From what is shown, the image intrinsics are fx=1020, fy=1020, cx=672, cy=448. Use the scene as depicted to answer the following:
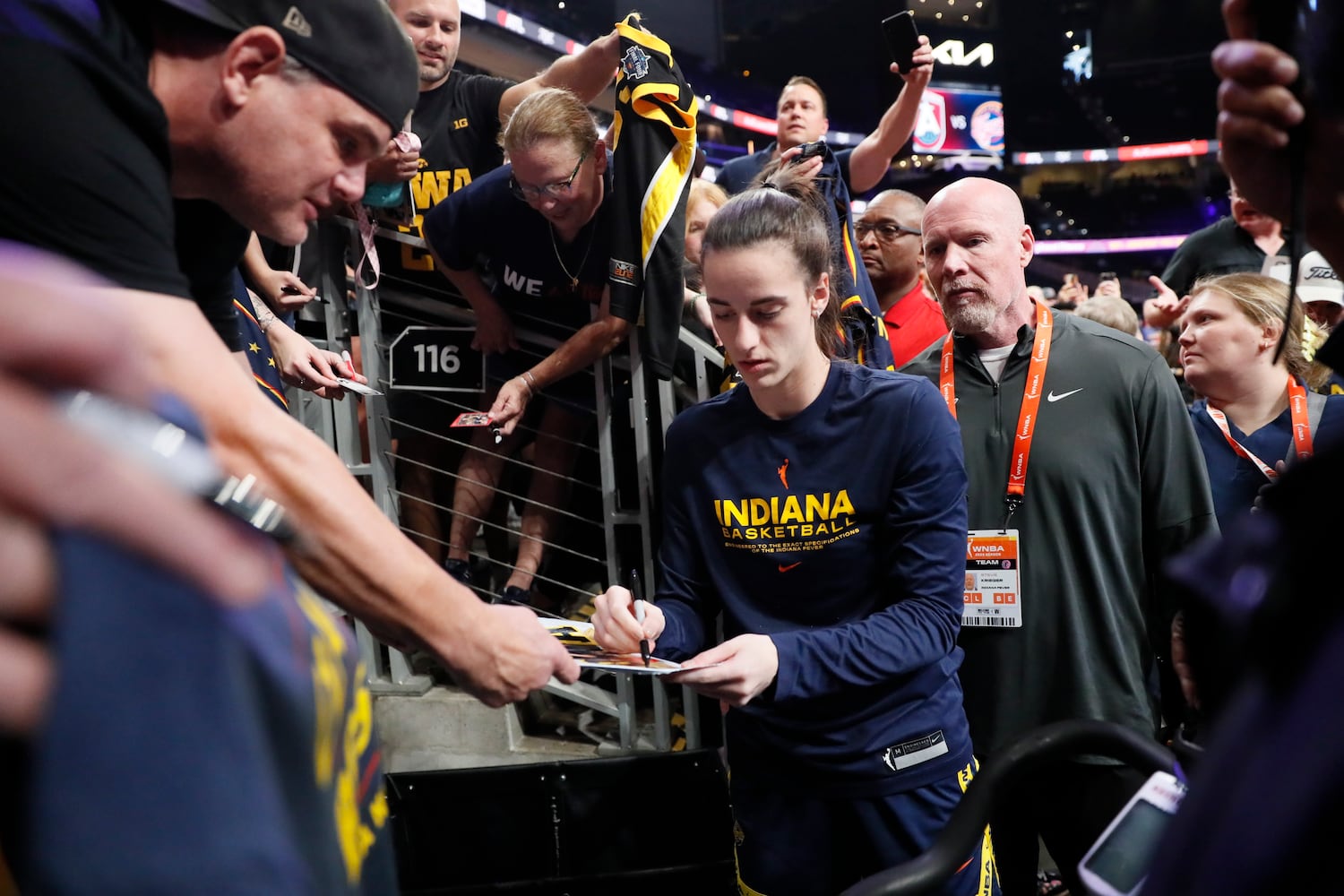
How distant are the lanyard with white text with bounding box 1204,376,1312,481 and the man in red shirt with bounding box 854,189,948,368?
93 cm

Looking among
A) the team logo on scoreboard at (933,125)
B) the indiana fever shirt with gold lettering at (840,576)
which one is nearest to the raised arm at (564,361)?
the indiana fever shirt with gold lettering at (840,576)

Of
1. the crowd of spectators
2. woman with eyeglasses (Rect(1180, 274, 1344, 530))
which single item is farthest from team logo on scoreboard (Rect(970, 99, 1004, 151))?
woman with eyeglasses (Rect(1180, 274, 1344, 530))

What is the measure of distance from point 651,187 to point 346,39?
192 centimetres

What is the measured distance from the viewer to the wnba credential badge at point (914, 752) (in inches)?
74.9

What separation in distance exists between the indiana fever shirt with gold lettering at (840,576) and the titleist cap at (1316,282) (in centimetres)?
212

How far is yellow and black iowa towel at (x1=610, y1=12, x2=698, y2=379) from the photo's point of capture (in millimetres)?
3006

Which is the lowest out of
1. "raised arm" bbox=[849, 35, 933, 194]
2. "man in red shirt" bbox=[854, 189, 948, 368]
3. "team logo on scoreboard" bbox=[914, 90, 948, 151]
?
"man in red shirt" bbox=[854, 189, 948, 368]

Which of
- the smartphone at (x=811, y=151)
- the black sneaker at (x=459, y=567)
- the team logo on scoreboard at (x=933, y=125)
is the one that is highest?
the team logo on scoreboard at (x=933, y=125)

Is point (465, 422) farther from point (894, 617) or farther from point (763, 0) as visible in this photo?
point (763, 0)

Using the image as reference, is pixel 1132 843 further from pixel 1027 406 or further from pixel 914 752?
pixel 1027 406

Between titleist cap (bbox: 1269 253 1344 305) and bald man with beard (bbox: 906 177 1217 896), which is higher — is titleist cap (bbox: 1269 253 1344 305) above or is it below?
above

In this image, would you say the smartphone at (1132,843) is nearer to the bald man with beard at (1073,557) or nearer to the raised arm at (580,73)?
the bald man with beard at (1073,557)

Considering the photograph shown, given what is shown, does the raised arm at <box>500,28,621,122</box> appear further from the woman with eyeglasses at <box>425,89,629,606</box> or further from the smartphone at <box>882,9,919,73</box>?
the smartphone at <box>882,9,919,73</box>

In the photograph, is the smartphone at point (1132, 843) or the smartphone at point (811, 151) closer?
the smartphone at point (1132, 843)
